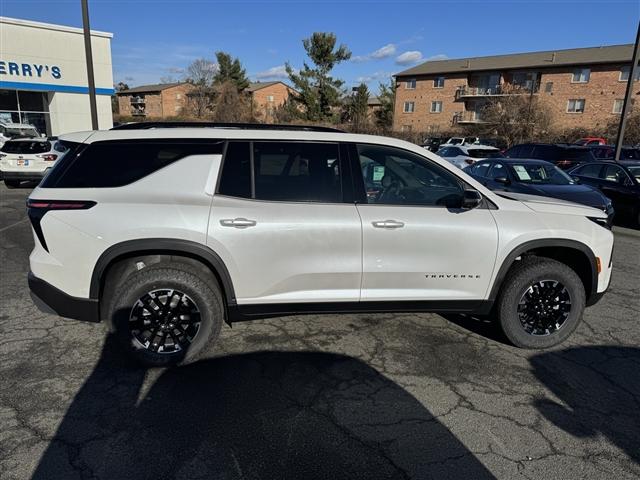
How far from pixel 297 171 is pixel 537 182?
6.87 m

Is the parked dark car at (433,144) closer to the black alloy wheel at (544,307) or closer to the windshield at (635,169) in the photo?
the windshield at (635,169)

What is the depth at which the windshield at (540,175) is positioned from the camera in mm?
8845

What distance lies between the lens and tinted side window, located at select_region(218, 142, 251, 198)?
132 inches

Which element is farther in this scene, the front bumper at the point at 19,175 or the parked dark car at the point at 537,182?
the front bumper at the point at 19,175

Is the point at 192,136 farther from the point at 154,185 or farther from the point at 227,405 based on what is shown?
the point at 227,405

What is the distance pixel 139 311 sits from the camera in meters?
3.35

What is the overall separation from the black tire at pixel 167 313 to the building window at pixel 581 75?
4977 centimetres

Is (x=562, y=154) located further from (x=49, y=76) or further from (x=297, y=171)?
(x=49, y=76)

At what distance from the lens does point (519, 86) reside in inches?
1777

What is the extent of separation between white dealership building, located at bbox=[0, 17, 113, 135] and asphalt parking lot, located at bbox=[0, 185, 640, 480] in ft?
80.6

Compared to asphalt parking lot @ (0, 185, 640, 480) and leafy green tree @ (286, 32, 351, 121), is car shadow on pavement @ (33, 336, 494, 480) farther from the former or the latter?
leafy green tree @ (286, 32, 351, 121)

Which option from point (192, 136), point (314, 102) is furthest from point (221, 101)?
point (192, 136)

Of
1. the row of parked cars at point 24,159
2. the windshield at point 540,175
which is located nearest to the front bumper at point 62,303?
the windshield at point 540,175

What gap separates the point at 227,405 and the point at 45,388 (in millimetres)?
1315
